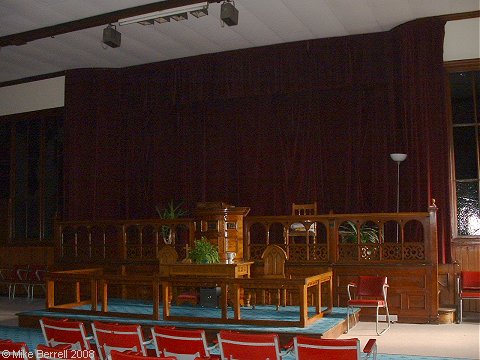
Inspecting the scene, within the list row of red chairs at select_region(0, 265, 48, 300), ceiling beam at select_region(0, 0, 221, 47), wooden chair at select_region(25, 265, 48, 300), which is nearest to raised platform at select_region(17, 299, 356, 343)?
wooden chair at select_region(25, 265, 48, 300)

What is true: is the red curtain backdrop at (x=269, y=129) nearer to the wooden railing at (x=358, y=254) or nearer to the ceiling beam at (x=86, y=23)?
the wooden railing at (x=358, y=254)

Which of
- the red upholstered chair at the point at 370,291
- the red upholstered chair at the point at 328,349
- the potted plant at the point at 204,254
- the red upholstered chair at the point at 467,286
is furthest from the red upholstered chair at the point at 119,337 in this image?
the red upholstered chair at the point at 467,286

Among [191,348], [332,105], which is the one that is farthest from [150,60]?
[191,348]

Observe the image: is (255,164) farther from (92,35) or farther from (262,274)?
(92,35)

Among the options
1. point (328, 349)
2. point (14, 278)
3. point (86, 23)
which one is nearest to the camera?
point (328, 349)

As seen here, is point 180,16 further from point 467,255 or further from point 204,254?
point 467,255

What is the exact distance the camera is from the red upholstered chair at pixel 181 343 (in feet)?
18.1

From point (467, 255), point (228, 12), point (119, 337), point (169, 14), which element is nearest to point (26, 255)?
point (169, 14)

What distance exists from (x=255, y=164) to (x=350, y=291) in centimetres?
398

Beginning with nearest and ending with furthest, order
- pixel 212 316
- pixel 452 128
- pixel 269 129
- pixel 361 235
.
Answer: pixel 212 316 → pixel 361 235 → pixel 452 128 → pixel 269 129

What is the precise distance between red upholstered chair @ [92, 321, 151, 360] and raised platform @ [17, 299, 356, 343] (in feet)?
7.41

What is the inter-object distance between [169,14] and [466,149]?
5.54 m

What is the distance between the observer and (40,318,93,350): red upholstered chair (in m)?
6.05

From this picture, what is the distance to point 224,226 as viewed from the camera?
34.1 ft
